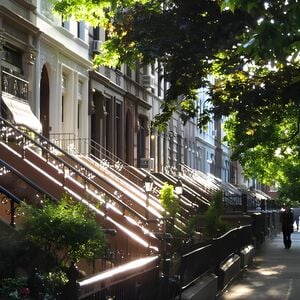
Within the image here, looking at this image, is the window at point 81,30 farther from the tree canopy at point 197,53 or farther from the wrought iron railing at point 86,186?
the wrought iron railing at point 86,186

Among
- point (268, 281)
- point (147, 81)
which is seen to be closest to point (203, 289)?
point (268, 281)

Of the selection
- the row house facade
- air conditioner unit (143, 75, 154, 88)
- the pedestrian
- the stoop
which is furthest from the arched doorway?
air conditioner unit (143, 75, 154, 88)

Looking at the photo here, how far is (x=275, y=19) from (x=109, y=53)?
11037 millimetres

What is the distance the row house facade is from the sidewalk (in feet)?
13.8

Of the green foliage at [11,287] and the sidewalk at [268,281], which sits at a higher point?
the green foliage at [11,287]

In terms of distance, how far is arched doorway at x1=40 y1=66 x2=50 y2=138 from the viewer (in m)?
21.9

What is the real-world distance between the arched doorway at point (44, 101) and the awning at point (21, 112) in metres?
1.98

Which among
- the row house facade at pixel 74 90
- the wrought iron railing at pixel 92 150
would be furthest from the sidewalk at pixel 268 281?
the wrought iron railing at pixel 92 150

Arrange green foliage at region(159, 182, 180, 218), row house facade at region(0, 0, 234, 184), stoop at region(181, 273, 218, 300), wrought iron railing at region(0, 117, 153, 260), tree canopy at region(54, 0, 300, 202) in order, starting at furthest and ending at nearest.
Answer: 1. row house facade at region(0, 0, 234, 184)
2. green foliage at region(159, 182, 180, 218)
3. wrought iron railing at region(0, 117, 153, 260)
4. tree canopy at region(54, 0, 300, 202)
5. stoop at region(181, 273, 218, 300)

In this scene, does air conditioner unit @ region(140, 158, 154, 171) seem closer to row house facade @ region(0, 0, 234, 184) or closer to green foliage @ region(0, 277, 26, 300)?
row house facade @ region(0, 0, 234, 184)

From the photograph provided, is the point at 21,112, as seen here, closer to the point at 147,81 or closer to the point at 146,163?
the point at 146,163

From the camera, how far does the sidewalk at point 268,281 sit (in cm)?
1201

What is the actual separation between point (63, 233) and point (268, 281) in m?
5.73

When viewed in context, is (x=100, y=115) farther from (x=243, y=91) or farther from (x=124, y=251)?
(x=124, y=251)
